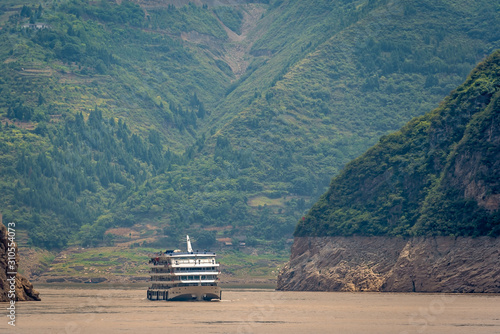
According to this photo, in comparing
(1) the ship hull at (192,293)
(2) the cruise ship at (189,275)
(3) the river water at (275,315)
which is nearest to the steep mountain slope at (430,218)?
(3) the river water at (275,315)

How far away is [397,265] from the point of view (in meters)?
171

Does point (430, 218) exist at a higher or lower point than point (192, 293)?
higher

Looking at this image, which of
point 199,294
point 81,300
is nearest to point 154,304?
point 199,294

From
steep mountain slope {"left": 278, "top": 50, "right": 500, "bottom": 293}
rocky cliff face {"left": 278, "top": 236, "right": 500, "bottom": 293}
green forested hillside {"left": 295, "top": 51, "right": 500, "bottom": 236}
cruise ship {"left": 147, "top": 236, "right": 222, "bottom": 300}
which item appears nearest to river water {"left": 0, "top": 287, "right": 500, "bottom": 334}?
cruise ship {"left": 147, "top": 236, "right": 222, "bottom": 300}

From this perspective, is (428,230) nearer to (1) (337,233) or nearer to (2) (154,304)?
(1) (337,233)

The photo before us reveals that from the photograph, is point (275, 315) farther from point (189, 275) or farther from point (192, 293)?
point (192, 293)

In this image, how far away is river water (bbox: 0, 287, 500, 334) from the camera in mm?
107875

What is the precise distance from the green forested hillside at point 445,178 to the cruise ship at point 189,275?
3721cm

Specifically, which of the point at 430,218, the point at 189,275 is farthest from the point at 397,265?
the point at 189,275

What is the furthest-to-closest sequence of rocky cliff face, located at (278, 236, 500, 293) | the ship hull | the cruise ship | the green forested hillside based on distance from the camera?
the green forested hillside, the ship hull, the cruise ship, rocky cliff face, located at (278, 236, 500, 293)

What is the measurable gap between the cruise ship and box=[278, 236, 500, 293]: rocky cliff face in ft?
105

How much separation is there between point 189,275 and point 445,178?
49353 millimetres

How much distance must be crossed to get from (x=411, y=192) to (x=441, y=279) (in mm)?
31544

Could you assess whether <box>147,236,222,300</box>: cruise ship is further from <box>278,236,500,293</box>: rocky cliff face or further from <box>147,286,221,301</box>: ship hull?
<box>278,236,500,293</box>: rocky cliff face
